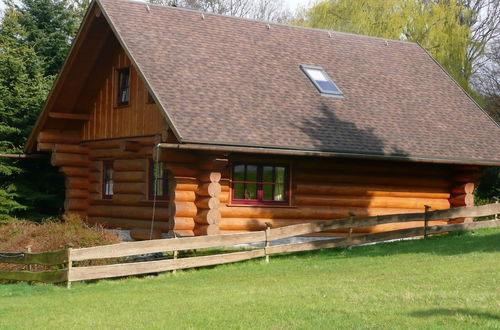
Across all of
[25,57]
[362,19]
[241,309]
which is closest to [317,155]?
[241,309]

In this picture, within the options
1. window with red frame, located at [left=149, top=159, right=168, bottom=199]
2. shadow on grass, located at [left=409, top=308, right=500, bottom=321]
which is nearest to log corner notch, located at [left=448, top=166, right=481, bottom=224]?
window with red frame, located at [left=149, top=159, right=168, bottom=199]

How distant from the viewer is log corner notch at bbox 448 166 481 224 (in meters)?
27.4

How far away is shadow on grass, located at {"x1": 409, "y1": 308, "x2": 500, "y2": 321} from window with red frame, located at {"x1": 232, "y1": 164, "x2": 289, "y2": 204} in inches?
459

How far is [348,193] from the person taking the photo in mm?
25500

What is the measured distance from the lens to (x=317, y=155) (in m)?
23.4

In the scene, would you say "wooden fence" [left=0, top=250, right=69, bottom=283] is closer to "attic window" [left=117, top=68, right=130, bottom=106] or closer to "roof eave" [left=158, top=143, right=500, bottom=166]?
"roof eave" [left=158, top=143, right=500, bottom=166]

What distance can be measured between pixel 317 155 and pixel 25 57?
13953 mm

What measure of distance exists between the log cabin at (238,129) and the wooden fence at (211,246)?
149cm

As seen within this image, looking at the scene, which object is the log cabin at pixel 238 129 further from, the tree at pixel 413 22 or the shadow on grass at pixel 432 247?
the tree at pixel 413 22

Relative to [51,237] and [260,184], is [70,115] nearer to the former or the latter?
[51,237]

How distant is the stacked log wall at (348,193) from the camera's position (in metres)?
23.9

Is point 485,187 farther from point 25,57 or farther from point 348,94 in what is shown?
point 25,57

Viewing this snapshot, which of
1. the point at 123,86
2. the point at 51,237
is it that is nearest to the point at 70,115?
the point at 123,86

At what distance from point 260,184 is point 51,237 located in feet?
19.4
